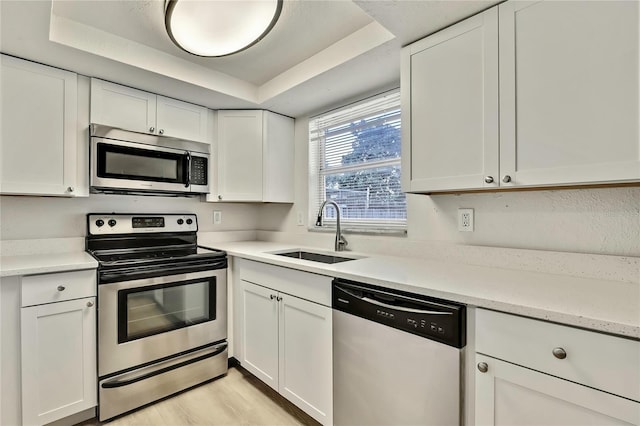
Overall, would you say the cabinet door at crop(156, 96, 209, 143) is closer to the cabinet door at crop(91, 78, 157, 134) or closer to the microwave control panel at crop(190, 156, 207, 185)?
the cabinet door at crop(91, 78, 157, 134)

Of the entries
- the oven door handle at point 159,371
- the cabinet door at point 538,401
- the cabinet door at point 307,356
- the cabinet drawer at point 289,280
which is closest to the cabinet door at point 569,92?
the cabinet door at point 538,401

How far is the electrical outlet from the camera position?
166cm

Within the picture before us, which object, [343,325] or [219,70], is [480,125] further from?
[219,70]

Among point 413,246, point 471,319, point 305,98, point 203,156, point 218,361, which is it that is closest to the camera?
point 471,319

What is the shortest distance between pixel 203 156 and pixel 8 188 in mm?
1151

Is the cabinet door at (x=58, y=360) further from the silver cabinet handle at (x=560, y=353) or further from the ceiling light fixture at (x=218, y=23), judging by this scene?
the silver cabinet handle at (x=560, y=353)

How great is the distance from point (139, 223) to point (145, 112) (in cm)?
82

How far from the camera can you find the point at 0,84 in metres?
1.69

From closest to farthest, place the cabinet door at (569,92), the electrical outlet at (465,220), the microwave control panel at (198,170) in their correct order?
the cabinet door at (569,92) → the electrical outlet at (465,220) → the microwave control panel at (198,170)

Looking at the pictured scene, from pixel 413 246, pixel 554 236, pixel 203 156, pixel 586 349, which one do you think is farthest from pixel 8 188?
pixel 554 236

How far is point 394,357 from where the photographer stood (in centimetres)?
127

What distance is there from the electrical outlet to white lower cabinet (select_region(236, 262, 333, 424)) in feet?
2.61

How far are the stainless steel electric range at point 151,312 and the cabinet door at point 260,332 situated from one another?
20 cm

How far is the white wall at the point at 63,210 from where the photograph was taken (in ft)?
6.31
